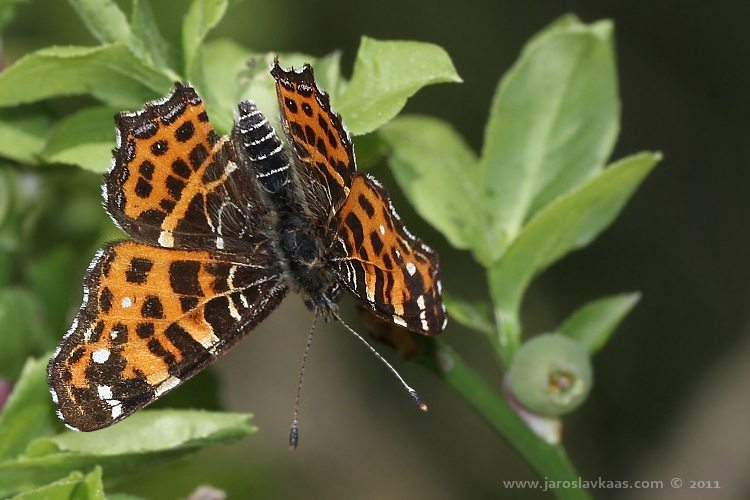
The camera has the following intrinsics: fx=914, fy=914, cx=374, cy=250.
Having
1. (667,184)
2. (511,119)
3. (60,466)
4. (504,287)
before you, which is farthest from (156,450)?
(667,184)

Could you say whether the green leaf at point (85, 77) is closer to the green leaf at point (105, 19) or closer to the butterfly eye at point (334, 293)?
the green leaf at point (105, 19)

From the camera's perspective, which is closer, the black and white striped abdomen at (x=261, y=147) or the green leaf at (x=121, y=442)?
the green leaf at (x=121, y=442)

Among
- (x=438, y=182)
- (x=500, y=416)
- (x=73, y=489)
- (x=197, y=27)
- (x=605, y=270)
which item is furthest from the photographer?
(x=605, y=270)

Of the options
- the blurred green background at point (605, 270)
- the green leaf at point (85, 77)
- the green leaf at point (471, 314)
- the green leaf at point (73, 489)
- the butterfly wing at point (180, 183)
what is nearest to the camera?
the green leaf at point (73, 489)

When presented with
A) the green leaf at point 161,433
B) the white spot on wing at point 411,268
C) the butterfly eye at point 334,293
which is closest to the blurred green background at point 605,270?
the butterfly eye at point 334,293

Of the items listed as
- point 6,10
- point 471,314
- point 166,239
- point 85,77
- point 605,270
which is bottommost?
point 605,270

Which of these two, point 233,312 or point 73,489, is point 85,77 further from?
point 73,489

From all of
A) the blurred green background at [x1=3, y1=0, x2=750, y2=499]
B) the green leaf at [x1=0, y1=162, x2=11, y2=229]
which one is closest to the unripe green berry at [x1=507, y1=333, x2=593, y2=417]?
the green leaf at [x1=0, y1=162, x2=11, y2=229]

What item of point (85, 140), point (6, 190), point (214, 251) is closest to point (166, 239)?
point (214, 251)
